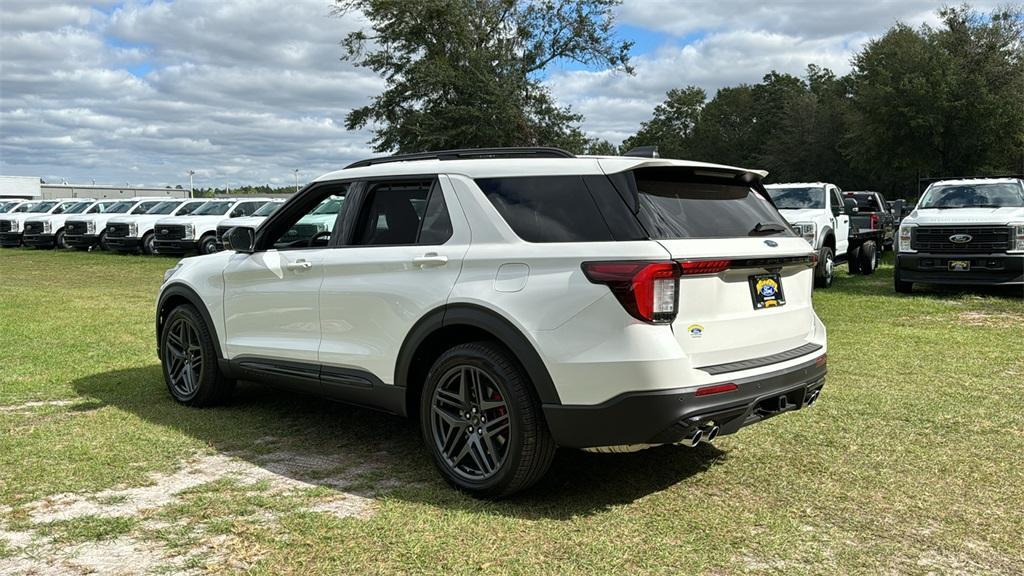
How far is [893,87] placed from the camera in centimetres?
3472

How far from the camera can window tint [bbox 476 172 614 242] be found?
4.07 metres

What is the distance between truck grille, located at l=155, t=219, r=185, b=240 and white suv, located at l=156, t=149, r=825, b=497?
71.4ft

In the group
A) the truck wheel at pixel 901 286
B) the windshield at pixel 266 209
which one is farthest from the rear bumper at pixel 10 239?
the truck wheel at pixel 901 286

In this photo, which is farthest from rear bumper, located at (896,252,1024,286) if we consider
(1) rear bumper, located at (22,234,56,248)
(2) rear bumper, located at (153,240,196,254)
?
(1) rear bumper, located at (22,234,56,248)

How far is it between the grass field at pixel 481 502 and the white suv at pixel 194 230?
18.6 meters

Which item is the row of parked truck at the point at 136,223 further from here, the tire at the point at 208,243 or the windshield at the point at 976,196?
A: the windshield at the point at 976,196

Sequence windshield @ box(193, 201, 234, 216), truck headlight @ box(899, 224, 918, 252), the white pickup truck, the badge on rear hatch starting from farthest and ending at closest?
windshield @ box(193, 201, 234, 216), truck headlight @ box(899, 224, 918, 252), the white pickup truck, the badge on rear hatch

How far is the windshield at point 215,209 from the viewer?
26.9 m

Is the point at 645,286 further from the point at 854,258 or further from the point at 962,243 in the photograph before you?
the point at 854,258

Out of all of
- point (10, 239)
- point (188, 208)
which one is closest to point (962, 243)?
point (188, 208)

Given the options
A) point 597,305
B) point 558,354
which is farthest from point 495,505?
point 597,305

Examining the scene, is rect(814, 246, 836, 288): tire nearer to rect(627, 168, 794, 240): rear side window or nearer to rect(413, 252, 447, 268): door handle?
rect(627, 168, 794, 240): rear side window

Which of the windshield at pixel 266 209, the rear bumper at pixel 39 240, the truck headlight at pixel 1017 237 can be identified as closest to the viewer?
the truck headlight at pixel 1017 237

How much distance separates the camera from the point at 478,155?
4.80 meters
